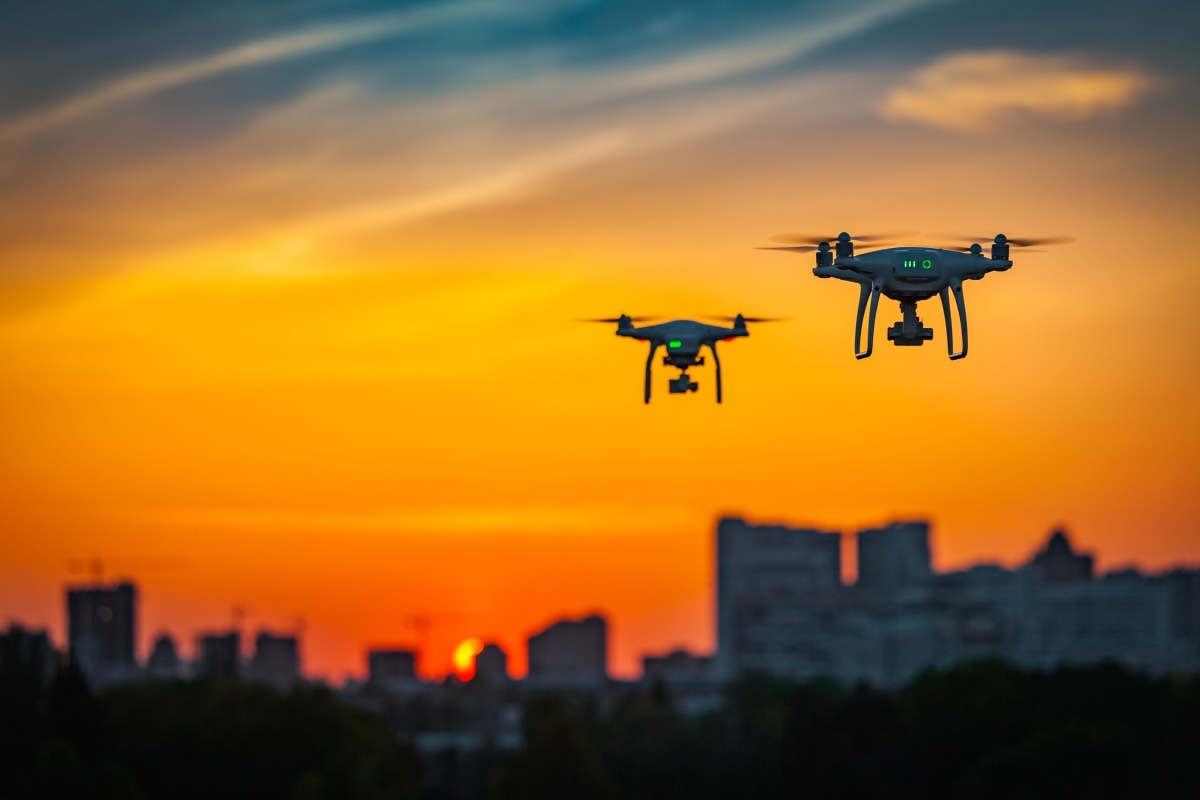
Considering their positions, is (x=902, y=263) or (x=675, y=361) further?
(x=675, y=361)

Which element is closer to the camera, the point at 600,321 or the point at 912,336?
the point at 912,336

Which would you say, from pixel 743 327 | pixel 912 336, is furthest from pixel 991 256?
pixel 743 327

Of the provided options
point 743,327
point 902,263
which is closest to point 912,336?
point 902,263

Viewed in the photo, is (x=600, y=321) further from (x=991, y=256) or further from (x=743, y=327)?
(x=991, y=256)

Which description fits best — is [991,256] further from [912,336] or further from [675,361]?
[675,361]

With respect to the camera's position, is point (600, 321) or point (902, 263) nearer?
point (902, 263)
